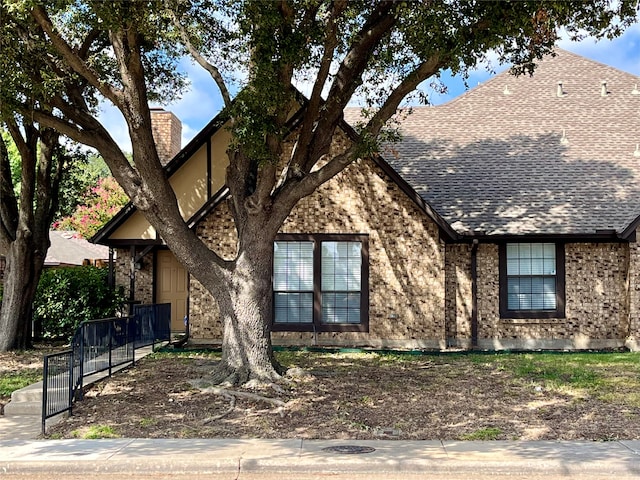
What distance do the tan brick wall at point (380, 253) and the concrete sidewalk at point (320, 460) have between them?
7.77 metres

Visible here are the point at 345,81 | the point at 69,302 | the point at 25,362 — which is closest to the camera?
the point at 345,81

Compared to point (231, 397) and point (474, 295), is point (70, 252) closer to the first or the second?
point (474, 295)

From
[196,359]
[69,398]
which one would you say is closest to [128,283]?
[196,359]

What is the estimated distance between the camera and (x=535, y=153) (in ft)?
59.7

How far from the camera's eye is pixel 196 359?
13.4m

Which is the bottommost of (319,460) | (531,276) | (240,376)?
(319,460)

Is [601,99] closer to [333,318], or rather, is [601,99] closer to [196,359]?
[333,318]

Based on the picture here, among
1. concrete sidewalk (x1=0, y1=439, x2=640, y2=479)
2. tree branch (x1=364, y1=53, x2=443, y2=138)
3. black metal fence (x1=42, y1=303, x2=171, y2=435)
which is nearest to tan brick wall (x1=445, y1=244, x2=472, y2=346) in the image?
tree branch (x1=364, y1=53, x2=443, y2=138)

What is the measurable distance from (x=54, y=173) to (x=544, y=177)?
40.4 feet

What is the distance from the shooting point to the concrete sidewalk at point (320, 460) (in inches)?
267

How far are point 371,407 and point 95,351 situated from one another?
4550 millimetres

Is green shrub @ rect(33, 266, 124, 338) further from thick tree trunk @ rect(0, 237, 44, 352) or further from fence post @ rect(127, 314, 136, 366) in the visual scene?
fence post @ rect(127, 314, 136, 366)

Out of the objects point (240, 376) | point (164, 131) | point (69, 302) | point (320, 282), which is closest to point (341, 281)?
point (320, 282)

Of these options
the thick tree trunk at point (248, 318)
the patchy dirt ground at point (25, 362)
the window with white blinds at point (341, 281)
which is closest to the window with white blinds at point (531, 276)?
the window with white blinds at point (341, 281)
